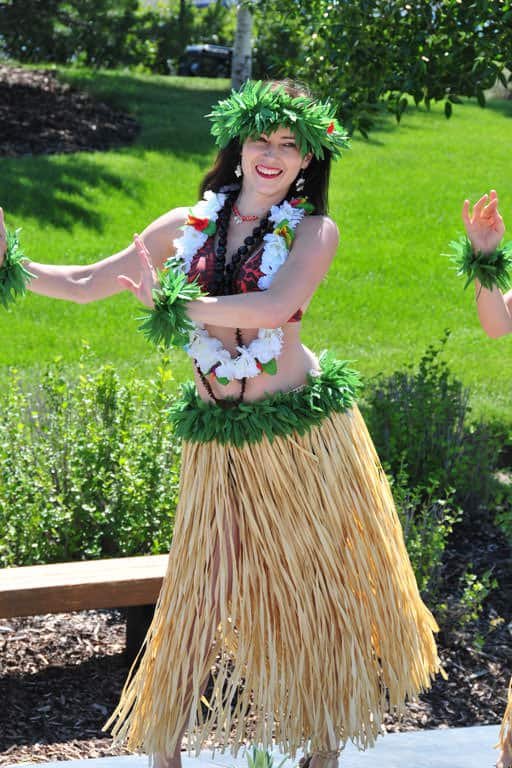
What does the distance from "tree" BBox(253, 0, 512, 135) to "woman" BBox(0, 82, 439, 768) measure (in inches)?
96.3

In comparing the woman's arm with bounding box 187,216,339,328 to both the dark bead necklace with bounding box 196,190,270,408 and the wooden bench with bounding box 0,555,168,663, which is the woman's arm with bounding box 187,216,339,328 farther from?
the wooden bench with bounding box 0,555,168,663

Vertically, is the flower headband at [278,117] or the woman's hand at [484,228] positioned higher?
the flower headband at [278,117]

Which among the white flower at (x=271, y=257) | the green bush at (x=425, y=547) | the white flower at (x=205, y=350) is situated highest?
the white flower at (x=271, y=257)

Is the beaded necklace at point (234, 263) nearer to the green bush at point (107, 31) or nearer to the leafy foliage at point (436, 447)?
the leafy foliage at point (436, 447)

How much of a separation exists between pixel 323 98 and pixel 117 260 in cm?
291

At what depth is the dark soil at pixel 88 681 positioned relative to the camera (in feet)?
11.6

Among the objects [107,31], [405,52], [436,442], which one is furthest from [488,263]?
[107,31]

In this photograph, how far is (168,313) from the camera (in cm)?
272

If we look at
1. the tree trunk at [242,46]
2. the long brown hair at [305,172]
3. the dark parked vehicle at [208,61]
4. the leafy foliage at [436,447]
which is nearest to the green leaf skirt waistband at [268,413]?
the long brown hair at [305,172]

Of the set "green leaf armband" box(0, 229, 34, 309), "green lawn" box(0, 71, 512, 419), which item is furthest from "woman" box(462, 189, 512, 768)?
"green lawn" box(0, 71, 512, 419)

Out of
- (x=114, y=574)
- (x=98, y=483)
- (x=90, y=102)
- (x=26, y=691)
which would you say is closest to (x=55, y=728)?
(x=26, y=691)

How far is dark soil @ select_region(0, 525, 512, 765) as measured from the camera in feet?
11.6

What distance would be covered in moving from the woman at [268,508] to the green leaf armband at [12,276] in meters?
0.10

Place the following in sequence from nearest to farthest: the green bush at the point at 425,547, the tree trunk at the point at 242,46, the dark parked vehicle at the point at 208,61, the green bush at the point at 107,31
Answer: the green bush at the point at 425,547 < the tree trunk at the point at 242,46 < the green bush at the point at 107,31 < the dark parked vehicle at the point at 208,61
